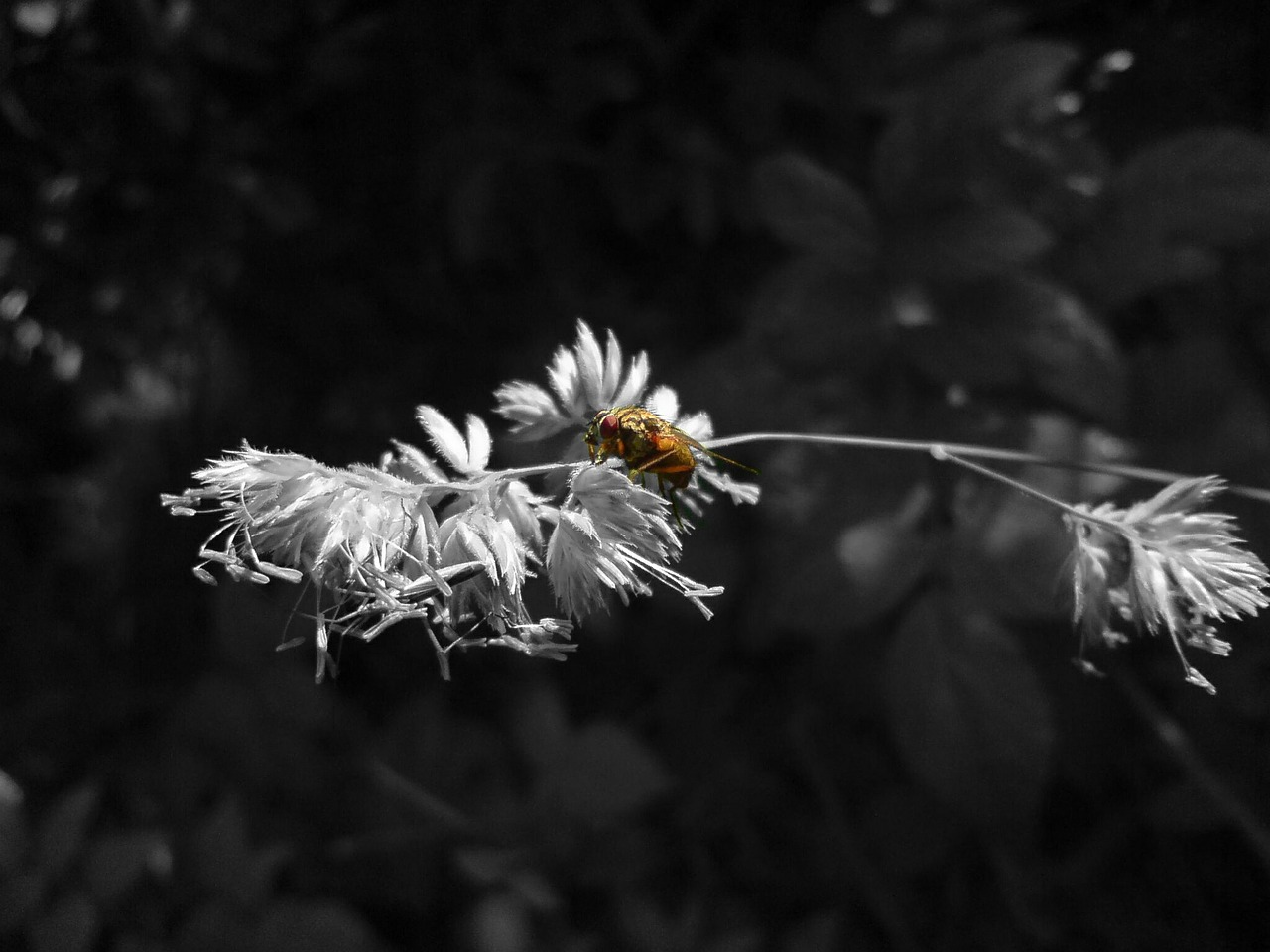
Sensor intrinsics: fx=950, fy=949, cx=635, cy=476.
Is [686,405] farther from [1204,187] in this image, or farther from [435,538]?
[1204,187]

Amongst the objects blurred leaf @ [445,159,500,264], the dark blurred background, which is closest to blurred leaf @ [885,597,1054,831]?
the dark blurred background

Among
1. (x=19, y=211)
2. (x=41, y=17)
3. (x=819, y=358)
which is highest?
(x=41, y=17)

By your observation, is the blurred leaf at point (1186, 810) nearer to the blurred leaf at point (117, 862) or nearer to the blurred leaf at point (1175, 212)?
the blurred leaf at point (1175, 212)

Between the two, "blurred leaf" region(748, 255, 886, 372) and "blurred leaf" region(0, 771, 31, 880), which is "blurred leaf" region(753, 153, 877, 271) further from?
"blurred leaf" region(0, 771, 31, 880)

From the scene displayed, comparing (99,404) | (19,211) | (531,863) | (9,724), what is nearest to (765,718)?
(531,863)

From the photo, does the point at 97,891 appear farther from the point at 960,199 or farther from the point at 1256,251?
the point at 1256,251

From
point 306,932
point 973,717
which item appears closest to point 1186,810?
point 973,717
